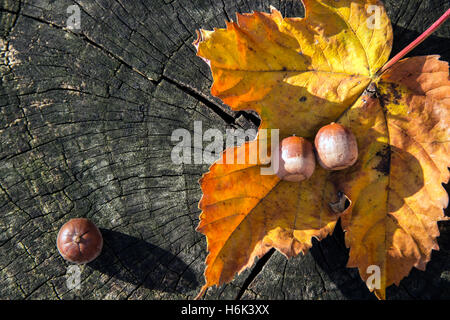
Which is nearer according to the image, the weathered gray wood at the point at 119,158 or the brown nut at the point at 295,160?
the brown nut at the point at 295,160

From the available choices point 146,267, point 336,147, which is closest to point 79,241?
point 146,267

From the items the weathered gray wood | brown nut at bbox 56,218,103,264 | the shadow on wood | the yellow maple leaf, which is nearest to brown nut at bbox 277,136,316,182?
the yellow maple leaf

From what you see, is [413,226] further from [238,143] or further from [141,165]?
[141,165]

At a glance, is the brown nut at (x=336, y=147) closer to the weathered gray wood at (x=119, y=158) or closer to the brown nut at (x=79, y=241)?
the weathered gray wood at (x=119, y=158)

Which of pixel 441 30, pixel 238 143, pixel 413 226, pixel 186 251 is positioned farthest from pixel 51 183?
pixel 441 30

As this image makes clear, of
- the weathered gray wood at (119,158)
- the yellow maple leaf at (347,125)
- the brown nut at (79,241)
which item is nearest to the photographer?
the yellow maple leaf at (347,125)

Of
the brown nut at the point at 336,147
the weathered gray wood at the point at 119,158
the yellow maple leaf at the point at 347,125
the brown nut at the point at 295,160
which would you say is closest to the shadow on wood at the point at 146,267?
the weathered gray wood at the point at 119,158

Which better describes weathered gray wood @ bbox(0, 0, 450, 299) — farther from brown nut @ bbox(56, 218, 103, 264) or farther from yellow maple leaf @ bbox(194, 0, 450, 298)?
yellow maple leaf @ bbox(194, 0, 450, 298)
